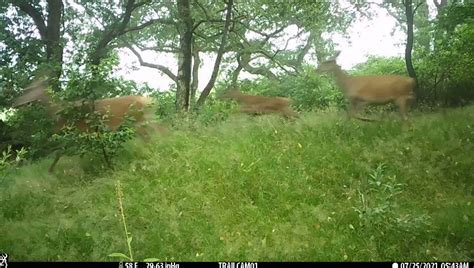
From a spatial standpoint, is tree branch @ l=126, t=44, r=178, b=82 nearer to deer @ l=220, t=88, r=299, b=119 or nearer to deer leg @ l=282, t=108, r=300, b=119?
deer @ l=220, t=88, r=299, b=119

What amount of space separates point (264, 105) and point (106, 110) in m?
2.70

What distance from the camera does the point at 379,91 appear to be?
22.5 ft

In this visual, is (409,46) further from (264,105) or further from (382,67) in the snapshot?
(264,105)

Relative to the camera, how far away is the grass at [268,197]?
14.2 ft

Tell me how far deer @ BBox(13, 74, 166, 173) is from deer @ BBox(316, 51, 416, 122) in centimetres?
306

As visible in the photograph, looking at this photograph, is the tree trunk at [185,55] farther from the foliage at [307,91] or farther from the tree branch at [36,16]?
the tree branch at [36,16]

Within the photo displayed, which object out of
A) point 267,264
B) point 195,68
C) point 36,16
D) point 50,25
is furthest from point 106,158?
point 195,68

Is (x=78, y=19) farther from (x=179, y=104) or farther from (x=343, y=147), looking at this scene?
(x=343, y=147)

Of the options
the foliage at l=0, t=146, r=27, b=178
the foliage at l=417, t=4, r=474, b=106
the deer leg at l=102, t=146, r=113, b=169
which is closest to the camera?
the foliage at l=0, t=146, r=27, b=178

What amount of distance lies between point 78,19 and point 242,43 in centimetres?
385

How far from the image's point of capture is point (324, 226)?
15.0 ft

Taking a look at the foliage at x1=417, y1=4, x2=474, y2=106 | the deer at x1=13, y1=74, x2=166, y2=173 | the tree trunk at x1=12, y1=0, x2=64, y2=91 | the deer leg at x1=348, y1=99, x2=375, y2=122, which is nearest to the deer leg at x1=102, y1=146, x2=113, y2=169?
the deer at x1=13, y1=74, x2=166, y2=173

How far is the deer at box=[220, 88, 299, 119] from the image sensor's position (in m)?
7.55

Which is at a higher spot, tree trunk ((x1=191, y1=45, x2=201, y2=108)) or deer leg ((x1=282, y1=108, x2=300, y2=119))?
tree trunk ((x1=191, y1=45, x2=201, y2=108))
